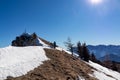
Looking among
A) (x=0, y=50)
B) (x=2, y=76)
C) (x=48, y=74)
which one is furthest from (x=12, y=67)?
(x=0, y=50)

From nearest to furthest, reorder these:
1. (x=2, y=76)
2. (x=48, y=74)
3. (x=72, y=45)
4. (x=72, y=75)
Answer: (x=2, y=76) → (x=48, y=74) → (x=72, y=75) → (x=72, y=45)

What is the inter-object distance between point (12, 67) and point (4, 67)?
58.7 inches

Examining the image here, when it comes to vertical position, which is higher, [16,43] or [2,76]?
[16,43]

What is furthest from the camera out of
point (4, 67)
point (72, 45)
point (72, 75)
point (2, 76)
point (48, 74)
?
point (72, 45)

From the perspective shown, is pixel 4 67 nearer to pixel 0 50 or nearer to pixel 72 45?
pixel 0 50

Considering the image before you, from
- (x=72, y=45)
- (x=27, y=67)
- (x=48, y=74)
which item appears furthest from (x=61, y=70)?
(x=72, y=45)

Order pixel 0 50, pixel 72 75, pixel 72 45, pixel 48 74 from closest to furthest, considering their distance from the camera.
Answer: pixel 48 74 → pixel 72 75 → pixel 0 50 → pixel 72 45

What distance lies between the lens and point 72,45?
3383 inches

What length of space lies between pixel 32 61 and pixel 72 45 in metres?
50.4

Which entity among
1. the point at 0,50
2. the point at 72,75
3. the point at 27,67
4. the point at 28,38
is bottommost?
the point at 72,75

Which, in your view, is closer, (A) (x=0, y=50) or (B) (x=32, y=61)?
(B) (x=32, y=61)

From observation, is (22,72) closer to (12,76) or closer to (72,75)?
(12,76)

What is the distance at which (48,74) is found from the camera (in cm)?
3281

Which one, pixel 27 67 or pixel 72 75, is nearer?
pixel 27 67
